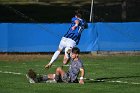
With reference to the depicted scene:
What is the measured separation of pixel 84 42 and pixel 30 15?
59.8 ft

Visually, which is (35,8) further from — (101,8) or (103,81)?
(103,81)

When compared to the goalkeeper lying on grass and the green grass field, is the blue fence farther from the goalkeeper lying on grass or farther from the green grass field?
the goalkeeper lying on grass

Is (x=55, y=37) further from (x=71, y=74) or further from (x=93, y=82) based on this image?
(x=71, y=74)

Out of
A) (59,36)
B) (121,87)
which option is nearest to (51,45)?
(59,36)

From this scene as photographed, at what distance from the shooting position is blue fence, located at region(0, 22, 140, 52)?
102 ft

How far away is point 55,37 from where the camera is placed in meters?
31.2

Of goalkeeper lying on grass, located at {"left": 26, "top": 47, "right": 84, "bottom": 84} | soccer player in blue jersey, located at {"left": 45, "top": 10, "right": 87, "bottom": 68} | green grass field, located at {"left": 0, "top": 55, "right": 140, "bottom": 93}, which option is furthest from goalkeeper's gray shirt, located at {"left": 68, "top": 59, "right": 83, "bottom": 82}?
soccer player in blue jersey, located at {"left": 45, "top": 10, "right": 87, "bottom": 68}

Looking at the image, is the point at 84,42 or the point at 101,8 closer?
the point at 84,42

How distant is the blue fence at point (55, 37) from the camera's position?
3100 cm

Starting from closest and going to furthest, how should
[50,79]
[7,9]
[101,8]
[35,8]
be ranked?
[50,79] → [101,8] → [7,9] → [35,8]

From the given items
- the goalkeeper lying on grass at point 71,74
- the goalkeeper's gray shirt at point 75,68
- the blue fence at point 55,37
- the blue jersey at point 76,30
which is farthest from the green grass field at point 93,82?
the blue fence at point 55,37

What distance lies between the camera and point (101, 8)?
35.1 meters

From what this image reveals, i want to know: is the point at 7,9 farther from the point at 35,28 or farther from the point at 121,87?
the point at 121,87

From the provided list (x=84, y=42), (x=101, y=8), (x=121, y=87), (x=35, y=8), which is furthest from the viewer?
(x=35, y=8)
